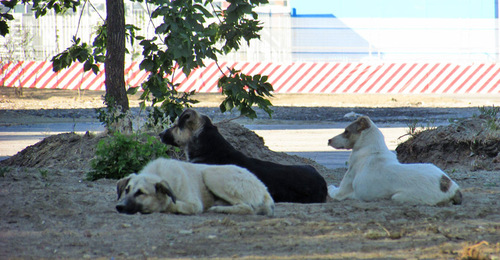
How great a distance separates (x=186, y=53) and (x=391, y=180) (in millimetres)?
2870

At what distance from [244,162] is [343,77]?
23.9m

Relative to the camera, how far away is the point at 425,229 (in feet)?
16.9

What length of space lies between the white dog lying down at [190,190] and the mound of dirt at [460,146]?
16.8ft

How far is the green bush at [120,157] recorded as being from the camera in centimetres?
780

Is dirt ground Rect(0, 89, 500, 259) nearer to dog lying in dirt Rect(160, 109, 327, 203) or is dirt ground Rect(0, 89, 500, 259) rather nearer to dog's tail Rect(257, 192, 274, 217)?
dog's tail Rect(257, 192, 274, 217)

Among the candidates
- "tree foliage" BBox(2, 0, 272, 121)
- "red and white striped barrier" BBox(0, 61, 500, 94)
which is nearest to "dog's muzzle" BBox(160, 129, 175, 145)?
"tree foliage" BBox(2, 0, 272, 121)

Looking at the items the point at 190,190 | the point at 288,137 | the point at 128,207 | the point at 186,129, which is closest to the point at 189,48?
the point at 186,129

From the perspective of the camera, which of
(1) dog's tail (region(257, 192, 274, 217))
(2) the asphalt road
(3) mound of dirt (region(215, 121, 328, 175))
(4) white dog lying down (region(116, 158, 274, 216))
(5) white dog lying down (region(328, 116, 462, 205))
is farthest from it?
(2) the asphalt road

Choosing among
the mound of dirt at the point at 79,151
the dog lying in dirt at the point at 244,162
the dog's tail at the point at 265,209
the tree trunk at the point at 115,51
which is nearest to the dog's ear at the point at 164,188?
the dog's tail at the point at 265,209

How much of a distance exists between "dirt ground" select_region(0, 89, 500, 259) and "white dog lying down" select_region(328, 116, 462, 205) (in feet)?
0.72

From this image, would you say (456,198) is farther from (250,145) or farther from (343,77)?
(343,77)

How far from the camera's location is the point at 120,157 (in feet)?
25.7

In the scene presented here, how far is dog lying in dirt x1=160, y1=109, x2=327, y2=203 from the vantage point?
6812 millimetres

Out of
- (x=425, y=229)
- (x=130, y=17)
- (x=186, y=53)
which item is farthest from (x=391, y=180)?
(x=130, y=17)
